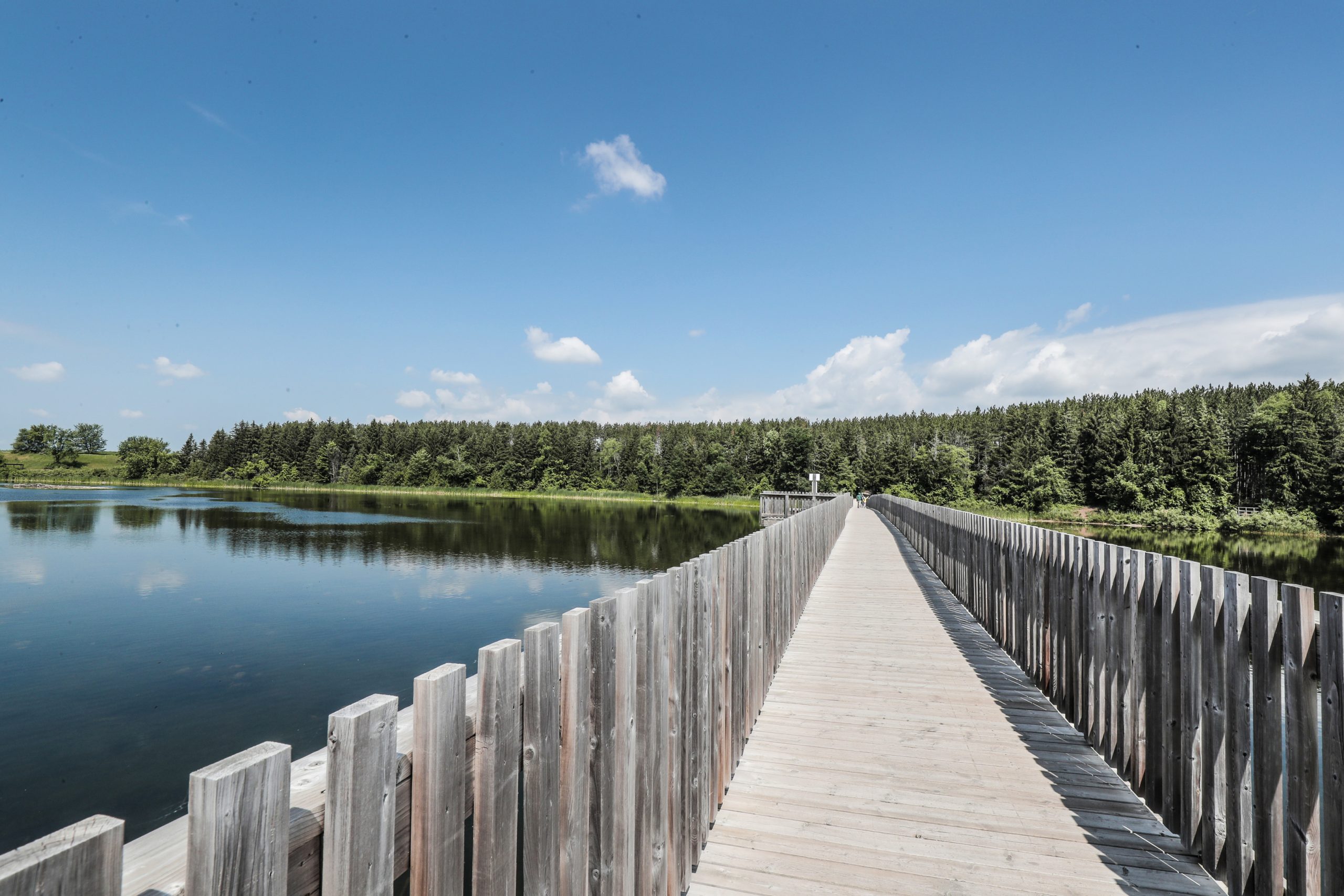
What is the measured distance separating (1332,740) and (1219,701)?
24.8 inches

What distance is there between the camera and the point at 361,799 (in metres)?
1.19

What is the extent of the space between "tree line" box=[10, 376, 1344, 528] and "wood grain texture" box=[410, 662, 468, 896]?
70.9 m

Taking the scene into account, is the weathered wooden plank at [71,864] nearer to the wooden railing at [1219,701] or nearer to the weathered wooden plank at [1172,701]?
the wooden railing at [1219,701]

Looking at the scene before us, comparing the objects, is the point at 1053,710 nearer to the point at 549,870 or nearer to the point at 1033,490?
the point at 549,870

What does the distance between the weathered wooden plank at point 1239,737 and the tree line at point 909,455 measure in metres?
67.9

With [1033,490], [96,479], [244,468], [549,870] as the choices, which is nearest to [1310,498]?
[1033,490]

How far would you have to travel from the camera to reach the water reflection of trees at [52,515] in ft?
122

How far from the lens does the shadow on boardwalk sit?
2.86 m

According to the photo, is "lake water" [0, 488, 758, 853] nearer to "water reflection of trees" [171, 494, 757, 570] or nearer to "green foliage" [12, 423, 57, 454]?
"water reflection of trees" [171, 494, 757, 570]

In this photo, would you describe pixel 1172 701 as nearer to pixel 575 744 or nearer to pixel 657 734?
pixel 657 734

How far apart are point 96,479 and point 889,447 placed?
467 ft

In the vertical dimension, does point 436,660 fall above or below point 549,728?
below

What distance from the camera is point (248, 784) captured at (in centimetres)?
96

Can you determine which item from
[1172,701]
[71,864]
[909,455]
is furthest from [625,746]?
[909,455]
